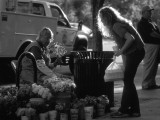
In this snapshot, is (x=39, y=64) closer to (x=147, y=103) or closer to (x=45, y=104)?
(x=45, y=104)

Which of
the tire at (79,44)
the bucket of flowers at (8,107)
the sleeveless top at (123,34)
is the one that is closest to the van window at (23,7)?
the tire at (79,44)

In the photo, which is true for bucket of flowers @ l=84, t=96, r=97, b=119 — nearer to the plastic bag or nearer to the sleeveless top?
the plastic bag

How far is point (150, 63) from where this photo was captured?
11.6 meters

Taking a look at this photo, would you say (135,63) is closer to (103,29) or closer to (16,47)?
(103,29)

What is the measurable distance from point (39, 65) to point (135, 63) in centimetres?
175

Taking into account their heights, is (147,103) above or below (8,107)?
below

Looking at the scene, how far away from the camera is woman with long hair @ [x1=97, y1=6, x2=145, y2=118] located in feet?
25.2

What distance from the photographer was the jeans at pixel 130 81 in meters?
7.71

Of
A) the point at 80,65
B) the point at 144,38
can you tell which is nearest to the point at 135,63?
the point at 80,65

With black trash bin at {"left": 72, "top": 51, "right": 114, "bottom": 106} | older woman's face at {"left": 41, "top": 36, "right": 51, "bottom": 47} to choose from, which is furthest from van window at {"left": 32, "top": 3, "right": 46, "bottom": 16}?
black trash bin at {"left": 72, "top": 51, "right": 114, "bottom": 106}

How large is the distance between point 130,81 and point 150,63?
3.93 metres

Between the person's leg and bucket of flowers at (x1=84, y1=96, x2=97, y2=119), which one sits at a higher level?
the person's leg

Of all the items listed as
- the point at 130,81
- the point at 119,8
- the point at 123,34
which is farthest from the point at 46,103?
the point at 119,8

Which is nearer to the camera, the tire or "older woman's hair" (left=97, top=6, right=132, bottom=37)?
"older woman's hair" (left=97, top=6, right=132, bottom=37)
